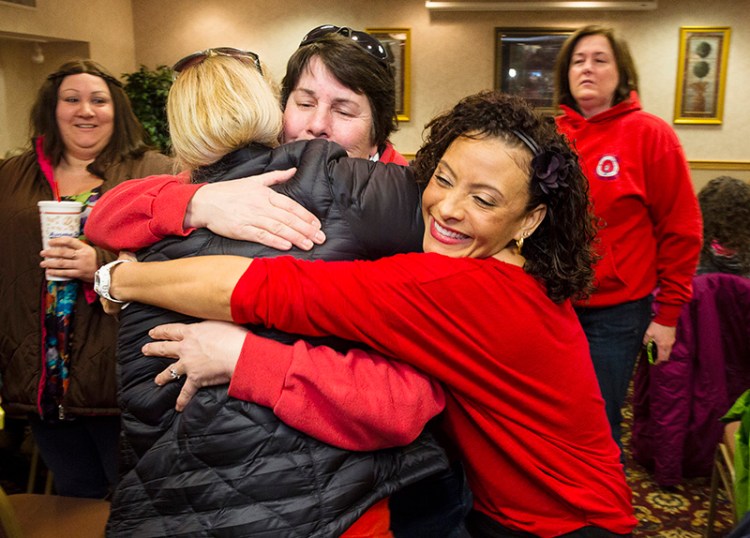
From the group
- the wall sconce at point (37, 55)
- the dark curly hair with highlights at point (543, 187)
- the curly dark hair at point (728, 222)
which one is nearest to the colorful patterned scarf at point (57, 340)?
the dark curly hair with highlights at point (543, 187)

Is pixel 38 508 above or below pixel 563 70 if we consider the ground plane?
below

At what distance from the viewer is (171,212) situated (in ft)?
3.80

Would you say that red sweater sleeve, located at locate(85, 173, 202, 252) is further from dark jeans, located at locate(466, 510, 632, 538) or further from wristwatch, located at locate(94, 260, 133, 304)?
dark jeans, located at locate(466, 510, 632, 538)

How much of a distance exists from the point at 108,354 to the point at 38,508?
20.4 inches

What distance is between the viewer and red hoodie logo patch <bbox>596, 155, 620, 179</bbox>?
2.30 metres

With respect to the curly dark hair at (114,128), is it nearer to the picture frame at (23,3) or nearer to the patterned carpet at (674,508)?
the patterned carpet at (674,508)

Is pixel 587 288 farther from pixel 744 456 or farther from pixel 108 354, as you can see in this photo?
pixel 108 354

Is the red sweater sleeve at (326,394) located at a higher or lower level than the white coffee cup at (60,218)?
lower

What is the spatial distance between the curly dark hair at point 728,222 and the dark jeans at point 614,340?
950mm

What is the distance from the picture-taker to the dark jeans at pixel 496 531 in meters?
1.25

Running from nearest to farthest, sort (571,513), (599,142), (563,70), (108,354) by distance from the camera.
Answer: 1. (571,513)
2. (108,354)
3. (599,142)
4. (563,70)

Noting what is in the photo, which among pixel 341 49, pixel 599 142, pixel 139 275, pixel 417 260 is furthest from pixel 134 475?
pixel 599 142

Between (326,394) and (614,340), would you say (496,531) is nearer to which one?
(326,394)

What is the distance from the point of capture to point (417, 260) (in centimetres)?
114
